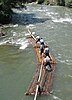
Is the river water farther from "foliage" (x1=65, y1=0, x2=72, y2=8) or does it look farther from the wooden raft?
"foliage" (x1=65, y1=0, x2=72, y2=8)

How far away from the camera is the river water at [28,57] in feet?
78.0

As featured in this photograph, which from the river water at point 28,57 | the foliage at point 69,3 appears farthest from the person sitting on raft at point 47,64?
the foliage at point 69,3

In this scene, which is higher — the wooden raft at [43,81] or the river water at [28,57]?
the wooden raft at [43,81]

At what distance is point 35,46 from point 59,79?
32.9 ft

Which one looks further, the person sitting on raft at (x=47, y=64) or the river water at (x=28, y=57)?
the person sitting on raft at (x=47, y=64)

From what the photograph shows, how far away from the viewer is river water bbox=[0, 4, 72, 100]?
23.8 m

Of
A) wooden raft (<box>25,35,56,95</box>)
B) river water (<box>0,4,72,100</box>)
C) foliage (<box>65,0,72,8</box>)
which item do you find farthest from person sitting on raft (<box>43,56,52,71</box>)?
foliage (<box>65,0,72,8</box>)

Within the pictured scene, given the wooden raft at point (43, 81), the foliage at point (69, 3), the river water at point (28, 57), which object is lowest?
the foliage at point (69, 3)

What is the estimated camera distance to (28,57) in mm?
31953

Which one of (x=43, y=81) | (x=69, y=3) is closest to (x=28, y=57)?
(x=43, y=81)

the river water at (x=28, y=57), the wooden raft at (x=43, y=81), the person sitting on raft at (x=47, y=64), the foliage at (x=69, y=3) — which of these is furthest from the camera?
the foliage at (x=69, y=3)

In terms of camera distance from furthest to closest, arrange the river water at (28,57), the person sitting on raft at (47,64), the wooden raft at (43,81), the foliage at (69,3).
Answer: the foliage at (69,3), the person sitting on raft at (47,64), the river water at (28,57), the wooden raft at (43,81)

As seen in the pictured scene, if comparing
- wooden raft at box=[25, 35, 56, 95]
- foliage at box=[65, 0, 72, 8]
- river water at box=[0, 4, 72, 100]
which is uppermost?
wooden raft at box=[25, 35, 56, 95]

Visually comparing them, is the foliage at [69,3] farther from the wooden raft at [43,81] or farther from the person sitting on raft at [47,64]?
the person sitting on raft at [47,64]
